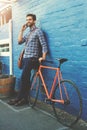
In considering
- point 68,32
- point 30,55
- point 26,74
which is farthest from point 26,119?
point 68,32

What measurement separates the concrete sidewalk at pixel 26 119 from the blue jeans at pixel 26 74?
0.37m

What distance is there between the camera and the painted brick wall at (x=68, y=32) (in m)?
4.66

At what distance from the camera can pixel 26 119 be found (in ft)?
16.0

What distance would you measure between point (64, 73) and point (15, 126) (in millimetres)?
1466

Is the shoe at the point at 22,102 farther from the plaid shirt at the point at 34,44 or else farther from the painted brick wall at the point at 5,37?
the painted brick wall at the point at 5,37

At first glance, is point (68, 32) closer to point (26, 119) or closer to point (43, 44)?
point (43, 44)

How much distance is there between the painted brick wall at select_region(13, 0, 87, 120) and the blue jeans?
0.39m

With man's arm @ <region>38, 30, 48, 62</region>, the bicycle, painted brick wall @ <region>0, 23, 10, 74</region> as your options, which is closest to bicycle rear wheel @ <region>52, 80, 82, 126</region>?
the bicycle

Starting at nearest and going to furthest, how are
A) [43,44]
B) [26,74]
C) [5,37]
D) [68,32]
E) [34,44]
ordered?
1. [68,32]
2. [43,44]
3. [34,44]
4. [26,74]
5. [5,37]

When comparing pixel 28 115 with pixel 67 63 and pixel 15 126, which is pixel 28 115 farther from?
pixel 67 63

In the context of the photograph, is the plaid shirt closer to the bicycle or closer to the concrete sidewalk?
the bicycle

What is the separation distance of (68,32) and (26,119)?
1830mm

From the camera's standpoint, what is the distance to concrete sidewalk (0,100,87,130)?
443 cm

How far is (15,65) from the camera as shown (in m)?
7.32
